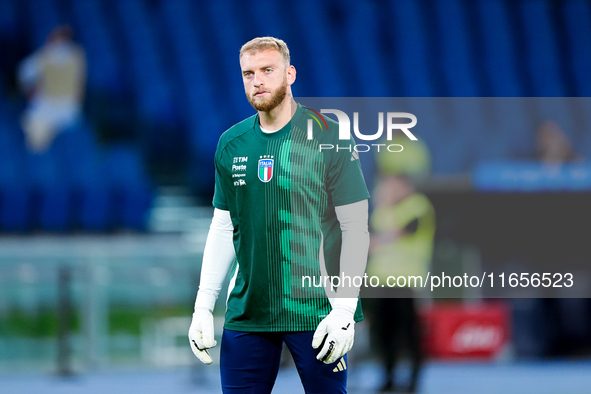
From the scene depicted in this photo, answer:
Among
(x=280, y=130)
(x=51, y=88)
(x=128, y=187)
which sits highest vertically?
(x=51, y=88)

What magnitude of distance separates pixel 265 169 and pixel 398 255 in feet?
8.16

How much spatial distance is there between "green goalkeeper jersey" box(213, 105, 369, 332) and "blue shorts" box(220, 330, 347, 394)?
37mm

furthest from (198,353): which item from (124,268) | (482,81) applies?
(482,81)

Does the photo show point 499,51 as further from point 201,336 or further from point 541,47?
point 201,336

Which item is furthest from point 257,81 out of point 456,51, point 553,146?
point 456,51

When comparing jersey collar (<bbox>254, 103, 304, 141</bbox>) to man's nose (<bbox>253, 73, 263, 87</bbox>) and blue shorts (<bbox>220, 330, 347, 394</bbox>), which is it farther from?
blue shorts (<bbox>220, 330, 347, 394</bbox>)

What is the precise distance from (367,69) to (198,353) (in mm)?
6432

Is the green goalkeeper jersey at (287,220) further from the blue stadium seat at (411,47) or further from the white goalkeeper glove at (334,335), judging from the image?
the blue stadium seat at (411,47)

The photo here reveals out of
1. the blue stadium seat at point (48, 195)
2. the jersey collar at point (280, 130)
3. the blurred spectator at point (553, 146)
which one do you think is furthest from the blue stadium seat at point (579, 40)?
the jersey collar at point (280, 130)

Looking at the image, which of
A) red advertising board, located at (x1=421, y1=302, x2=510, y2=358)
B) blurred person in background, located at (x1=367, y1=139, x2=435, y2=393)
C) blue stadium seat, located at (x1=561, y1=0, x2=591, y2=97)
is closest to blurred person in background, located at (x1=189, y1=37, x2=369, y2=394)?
blurred person in background, located at (x1=367, y1=139, x2=435, y2=393)

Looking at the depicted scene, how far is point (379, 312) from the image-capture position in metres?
4.85

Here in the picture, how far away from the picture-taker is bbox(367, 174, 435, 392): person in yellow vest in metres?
4.48

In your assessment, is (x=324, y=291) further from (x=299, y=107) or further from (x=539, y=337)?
(x=539, y=337)

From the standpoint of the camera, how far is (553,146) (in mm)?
6109
